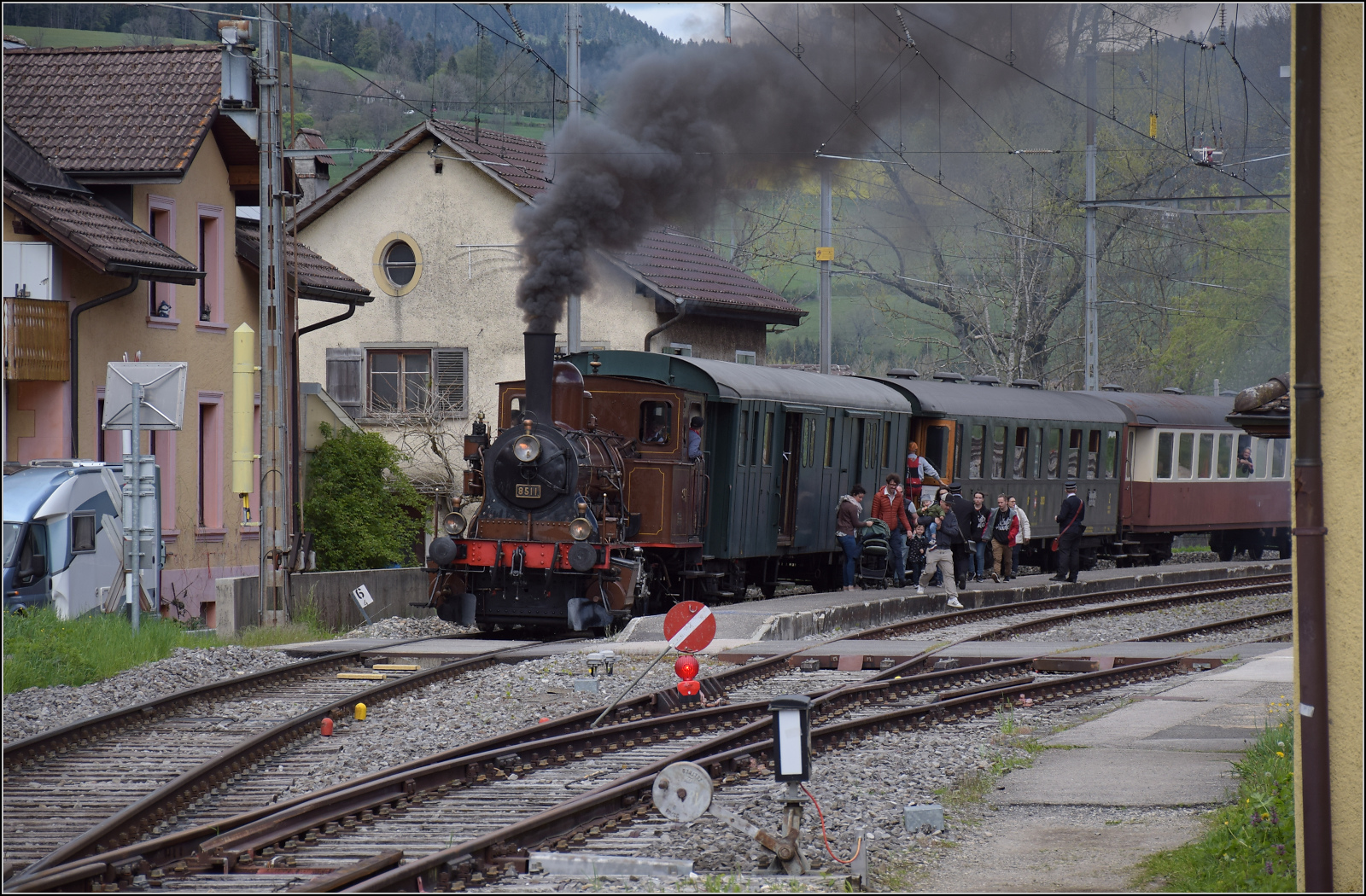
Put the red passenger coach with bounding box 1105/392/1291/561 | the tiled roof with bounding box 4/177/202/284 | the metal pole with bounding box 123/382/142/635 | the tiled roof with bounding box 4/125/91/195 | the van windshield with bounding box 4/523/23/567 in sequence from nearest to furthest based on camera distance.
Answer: the metal pole with bounding box 123/382/142/635
the van windshield with bounding box 4/523/23/567
the tiled roof with bounding box 4/177/202/284
the tiled roof with bounding box 4/125/91/195
the red passenger coach with bounding box 1105/392/1291/561


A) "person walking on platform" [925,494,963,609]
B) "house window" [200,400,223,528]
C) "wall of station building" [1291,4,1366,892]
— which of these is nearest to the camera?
"wall of station building" [1291,4,1366,892]

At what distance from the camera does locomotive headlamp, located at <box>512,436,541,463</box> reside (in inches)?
663

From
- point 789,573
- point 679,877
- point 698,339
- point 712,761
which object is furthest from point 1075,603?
point 679,877

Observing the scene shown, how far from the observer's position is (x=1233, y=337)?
2034 inches

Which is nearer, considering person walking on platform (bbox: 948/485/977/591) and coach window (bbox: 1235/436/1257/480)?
person walking on platform (bbox: 948/485/977/591)

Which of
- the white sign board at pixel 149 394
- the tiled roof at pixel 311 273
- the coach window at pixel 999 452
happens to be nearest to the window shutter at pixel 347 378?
the tiled roof at pixel 311 273

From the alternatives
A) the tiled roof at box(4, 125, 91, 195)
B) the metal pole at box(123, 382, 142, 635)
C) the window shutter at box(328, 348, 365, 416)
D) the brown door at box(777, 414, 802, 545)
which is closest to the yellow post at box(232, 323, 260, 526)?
the metal pole at box(123, 382, 142, 635)

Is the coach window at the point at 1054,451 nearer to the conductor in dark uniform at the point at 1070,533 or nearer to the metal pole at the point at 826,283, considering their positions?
the conductor in dark uniform at the point at 1070,533

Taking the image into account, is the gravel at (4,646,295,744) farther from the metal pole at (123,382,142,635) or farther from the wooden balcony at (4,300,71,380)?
the wooden balcony at (4,300,71,380)

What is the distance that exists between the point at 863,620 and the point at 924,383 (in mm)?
8804

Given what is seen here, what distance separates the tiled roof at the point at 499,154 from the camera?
109 feet

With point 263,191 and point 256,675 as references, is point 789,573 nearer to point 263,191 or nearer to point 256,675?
point 263,191

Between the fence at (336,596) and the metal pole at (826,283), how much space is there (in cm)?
811

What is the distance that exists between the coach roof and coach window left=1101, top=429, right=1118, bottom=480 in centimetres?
29
